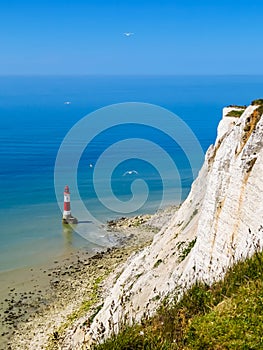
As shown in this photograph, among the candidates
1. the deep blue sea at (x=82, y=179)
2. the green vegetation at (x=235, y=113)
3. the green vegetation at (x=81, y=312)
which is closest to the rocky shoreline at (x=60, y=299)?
the green vegetation at (x=81, y=312)

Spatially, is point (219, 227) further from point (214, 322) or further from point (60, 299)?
point (60, 299)

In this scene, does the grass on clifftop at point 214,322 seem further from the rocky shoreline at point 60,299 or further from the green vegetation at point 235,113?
the green vegetation at point 235,113

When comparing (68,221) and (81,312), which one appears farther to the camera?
(68,221)

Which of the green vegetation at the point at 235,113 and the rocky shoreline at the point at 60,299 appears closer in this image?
the green vegetation at the point at 235,113

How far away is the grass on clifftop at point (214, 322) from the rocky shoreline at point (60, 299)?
10.3 meters

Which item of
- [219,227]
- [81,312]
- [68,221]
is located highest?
[219,227]

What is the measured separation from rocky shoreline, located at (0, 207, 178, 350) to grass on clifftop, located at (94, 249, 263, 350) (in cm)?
1031

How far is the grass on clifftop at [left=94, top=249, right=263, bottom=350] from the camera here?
5.22 m

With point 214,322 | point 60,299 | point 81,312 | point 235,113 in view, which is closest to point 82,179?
point 60,299

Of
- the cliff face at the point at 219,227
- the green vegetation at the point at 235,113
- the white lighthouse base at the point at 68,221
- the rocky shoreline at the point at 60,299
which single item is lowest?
the rocky shoreline at the point at 60,299

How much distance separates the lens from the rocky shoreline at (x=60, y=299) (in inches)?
727

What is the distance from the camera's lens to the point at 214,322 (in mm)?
5480

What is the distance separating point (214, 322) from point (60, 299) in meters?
17.5

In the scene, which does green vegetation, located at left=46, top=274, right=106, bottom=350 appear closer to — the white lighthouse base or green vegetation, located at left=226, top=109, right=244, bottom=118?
green vegetation, located at left=226, top=109, right=244, bottom=118
